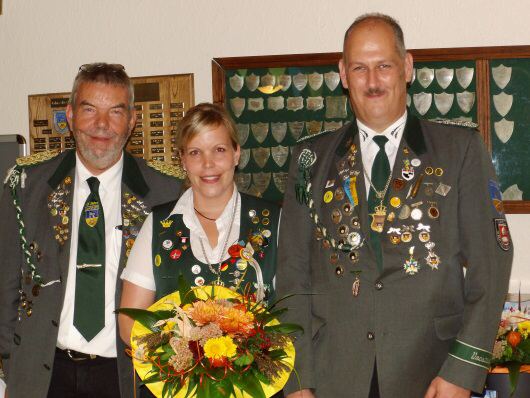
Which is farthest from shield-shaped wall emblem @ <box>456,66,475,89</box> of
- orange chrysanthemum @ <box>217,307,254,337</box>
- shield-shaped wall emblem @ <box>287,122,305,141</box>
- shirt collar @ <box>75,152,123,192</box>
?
orange chrysanthemum @ <box>217,307,254,337</box>

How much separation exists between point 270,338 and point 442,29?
191cm

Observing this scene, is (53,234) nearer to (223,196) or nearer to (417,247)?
(223,196)

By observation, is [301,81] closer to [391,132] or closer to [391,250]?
[391,132]

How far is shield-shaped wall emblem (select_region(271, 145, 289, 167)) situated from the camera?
12.0 ft

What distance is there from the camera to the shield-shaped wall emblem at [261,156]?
367 cm

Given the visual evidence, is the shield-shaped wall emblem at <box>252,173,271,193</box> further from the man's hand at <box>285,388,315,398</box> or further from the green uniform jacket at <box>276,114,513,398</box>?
the man's hand at <box>285,388,315,398</box>

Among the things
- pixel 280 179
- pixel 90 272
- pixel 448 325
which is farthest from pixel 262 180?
pixel 448 325

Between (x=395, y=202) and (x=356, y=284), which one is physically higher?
(x=395, y=202)

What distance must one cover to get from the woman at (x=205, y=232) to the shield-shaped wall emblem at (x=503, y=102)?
1322 millimetres

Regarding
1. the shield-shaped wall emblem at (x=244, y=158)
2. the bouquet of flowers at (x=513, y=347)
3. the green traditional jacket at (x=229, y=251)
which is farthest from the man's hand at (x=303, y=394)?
the shield-shaped wall emblem at (x=244, y=158)

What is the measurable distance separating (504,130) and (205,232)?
5.14 ft

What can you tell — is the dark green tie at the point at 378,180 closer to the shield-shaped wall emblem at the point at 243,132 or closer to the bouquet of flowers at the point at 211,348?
the bouquet of flowers at the point at 211,348

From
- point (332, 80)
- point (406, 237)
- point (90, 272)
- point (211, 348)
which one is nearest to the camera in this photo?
point (211, 348)

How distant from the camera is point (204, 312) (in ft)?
6.96
